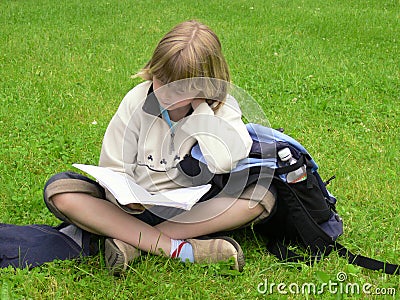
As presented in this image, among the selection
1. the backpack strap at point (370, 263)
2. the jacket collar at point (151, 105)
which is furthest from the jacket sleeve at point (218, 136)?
the backpack strap at point (370, 263)

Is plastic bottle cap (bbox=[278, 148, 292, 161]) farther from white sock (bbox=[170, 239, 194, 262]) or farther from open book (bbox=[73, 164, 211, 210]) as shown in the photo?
white sock (bbox=[170, 239, 194, 262])

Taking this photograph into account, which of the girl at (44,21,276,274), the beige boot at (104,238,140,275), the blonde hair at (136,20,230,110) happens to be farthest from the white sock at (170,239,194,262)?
the blonde hair at (136,20,230,110)

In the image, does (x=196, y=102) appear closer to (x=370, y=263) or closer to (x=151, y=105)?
(x=151, y=105)

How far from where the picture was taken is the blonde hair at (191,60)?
2.86 meters

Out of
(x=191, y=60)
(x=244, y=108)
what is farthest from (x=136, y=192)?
(x=244, y=108)

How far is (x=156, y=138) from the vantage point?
3.02m

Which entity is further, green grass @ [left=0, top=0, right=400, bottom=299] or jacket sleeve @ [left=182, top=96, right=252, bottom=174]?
jacket sleeve @ [left=182, top=96, right=252, bottom=174]

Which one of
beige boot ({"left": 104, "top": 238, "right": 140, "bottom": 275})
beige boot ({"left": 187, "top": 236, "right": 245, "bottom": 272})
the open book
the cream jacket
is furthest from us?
the cream jacket

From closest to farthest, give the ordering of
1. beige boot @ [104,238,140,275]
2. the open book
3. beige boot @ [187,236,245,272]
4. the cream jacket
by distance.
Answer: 1. the open book
2. beige boot @ [104,238,140,275]
3. beige boot @ [187,236,245,272]
4. the cream jacket

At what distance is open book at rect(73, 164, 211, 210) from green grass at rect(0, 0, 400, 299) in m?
0.33

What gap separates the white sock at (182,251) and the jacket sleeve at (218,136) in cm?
36

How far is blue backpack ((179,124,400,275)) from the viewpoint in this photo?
2938 millimetres

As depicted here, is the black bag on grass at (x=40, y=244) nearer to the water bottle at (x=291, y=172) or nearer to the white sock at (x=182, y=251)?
the white sock at (x=182, y=251)

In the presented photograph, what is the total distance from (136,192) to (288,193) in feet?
2.32
